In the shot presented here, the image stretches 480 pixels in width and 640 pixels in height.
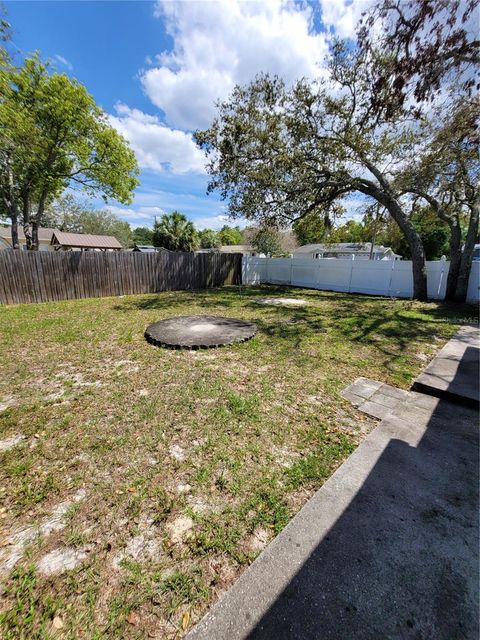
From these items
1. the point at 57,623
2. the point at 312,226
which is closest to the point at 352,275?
the point at 312,226

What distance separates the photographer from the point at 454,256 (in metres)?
8.76

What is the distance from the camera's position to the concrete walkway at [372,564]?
3.65ft

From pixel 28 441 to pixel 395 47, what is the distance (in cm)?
886

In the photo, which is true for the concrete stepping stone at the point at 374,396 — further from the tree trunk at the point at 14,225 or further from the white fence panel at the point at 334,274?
the tree trunk at the point at 14,225

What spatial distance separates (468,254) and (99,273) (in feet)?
38.7

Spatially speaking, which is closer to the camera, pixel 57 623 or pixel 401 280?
pixel 57 623

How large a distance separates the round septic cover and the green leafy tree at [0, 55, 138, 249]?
8815 mm

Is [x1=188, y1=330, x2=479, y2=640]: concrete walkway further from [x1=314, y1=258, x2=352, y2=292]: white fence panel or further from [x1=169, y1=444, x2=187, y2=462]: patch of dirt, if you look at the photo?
[x1=314, y1=258, x2=352, y2=292]: white fence panel

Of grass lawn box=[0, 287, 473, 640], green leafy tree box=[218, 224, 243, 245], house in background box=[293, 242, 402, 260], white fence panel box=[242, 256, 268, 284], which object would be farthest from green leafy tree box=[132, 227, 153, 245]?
grass lawn box=[0, 287, 473, 640]

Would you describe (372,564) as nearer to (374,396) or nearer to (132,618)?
(132,618)

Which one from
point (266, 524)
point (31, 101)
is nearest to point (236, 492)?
point (266, 524)

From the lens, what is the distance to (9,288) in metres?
7.84

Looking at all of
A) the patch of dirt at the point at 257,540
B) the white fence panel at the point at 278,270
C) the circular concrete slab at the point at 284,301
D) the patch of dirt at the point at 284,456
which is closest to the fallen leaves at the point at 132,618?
the patch of dirt at the point at 257,540

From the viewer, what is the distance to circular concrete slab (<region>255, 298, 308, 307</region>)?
853cm
